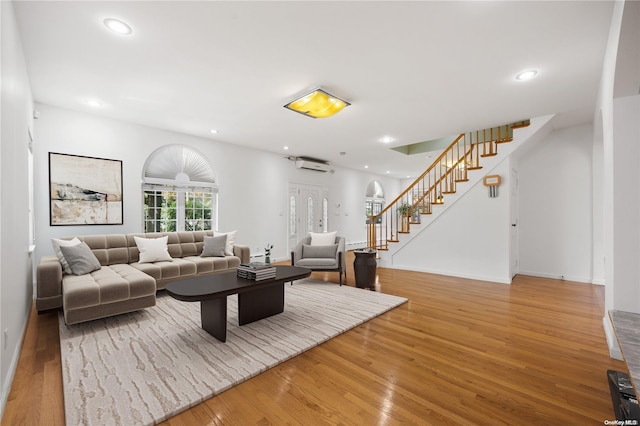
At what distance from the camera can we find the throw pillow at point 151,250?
4.29 metres

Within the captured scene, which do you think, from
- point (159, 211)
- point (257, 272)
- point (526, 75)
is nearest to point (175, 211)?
point (159, 211)

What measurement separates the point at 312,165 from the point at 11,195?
6.17 metres

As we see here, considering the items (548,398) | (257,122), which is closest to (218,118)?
(257,122)

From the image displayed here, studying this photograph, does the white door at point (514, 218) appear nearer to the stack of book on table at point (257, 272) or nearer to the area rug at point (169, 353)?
the area rug at point (169, 353)

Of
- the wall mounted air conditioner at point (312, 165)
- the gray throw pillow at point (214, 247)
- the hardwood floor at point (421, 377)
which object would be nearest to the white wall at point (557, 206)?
the hardwood floor at point (421, 377)

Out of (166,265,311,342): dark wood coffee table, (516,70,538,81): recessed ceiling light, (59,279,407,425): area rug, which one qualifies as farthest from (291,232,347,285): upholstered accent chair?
(516,70,538,81): recessed ceiling light

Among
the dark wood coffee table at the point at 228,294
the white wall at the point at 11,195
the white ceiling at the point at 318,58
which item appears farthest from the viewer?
the dark wood coffee table at the point at 228,294

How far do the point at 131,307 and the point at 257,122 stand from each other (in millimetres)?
3264

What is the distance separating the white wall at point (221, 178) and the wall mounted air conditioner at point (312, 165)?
8.4 inches

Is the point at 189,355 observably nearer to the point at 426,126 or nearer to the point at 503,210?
the point at 426,126

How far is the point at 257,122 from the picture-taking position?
4.79m

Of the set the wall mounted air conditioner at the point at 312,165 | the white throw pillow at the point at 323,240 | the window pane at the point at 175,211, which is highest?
the wall mounted air conditioner at the point at 312,165

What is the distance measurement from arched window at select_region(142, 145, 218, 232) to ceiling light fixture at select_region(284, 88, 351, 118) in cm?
285

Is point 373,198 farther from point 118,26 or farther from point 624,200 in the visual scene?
point 118,26
